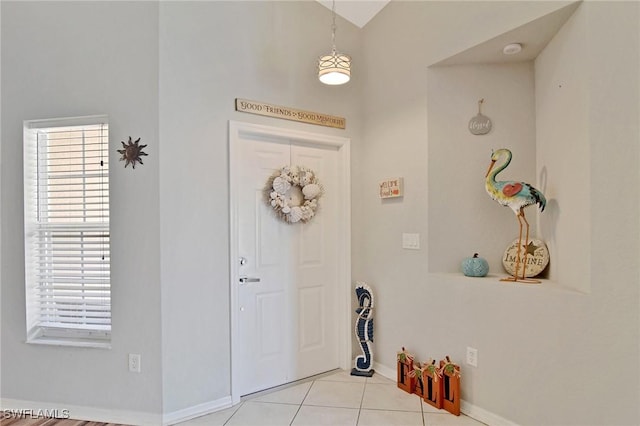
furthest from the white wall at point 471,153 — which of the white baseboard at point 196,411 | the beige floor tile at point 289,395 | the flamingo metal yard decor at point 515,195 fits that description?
the white baseboard at point 196,411

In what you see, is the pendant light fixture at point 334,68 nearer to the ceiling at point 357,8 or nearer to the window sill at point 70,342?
the ceiling at point 357,8

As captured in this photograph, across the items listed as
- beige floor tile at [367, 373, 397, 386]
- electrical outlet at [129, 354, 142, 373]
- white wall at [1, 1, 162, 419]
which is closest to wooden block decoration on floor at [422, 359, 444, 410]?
beige floor tile at [367, 373, 397, 386]

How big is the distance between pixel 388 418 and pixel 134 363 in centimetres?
171

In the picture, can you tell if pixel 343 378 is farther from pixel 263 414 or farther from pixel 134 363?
pixel 134 363

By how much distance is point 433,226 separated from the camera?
267 cm

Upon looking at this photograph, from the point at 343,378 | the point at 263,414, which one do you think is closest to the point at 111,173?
the point at 263,414

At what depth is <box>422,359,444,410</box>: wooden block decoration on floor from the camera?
2459mm

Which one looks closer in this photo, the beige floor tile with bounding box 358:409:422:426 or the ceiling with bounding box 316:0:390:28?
the beige floor tile with bounding box 358:409:422:426

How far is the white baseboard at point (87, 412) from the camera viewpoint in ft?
7.52

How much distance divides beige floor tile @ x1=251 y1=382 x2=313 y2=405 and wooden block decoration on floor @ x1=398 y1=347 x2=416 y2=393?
73cm

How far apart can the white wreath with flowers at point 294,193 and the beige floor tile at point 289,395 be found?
4.35 feet

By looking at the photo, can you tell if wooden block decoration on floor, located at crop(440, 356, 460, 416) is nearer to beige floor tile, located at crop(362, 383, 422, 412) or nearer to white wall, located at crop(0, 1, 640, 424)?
white wall, located at crop(0, 1, 640, 424)

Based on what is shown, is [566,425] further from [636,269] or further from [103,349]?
[103,349]

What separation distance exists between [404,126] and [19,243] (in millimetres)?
2941
